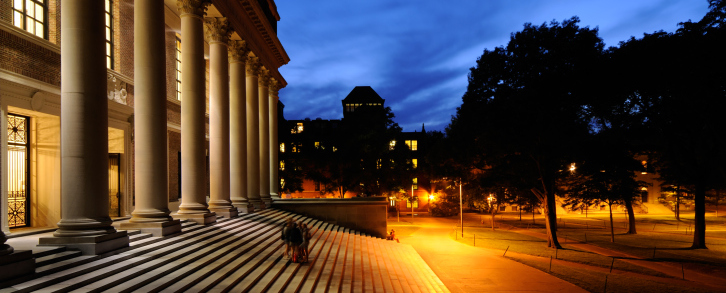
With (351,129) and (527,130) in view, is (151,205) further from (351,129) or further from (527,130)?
(351,129)

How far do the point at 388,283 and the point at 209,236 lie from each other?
7.07 meters

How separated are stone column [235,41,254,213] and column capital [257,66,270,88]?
5.63m

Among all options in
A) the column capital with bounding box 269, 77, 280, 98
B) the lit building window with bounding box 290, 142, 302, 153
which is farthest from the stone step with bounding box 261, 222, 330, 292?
the lit building window with bounding box 290, 142, 302, 153

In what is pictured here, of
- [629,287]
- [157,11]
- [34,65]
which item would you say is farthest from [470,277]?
[34,65]

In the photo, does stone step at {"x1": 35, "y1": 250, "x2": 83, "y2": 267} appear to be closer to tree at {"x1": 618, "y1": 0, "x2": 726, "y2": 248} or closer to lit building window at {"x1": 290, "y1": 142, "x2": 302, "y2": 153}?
tree at {"x1": 618, "y1": 0, "x2": 726, "y2": 248}

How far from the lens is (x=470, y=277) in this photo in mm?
21453

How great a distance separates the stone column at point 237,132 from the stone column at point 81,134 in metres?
13.6

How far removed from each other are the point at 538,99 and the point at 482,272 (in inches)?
608

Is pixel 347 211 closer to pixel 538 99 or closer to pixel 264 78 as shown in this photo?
pixel 264 78

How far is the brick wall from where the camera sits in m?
15.4

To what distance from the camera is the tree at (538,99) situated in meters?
31.1

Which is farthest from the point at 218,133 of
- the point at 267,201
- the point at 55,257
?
the point at 55,257

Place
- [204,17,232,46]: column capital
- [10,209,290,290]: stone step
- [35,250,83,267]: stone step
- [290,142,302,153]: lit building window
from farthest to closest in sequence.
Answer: [290,142,302,153]: lit building window
[204,17,232,46]: column capital
[35,250,83,267]: stone step
[10,209,290,290]: stone step

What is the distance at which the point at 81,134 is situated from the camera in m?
11.6
